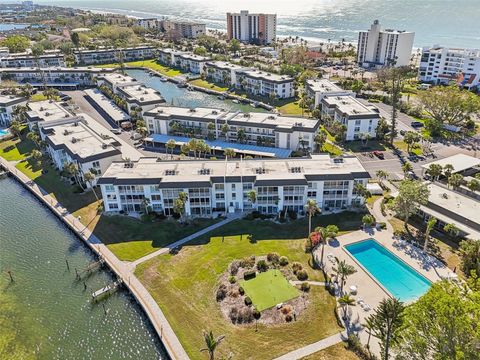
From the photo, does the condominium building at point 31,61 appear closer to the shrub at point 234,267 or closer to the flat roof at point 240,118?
the flat roof at point 240,118

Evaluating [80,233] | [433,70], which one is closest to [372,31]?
[433,70]

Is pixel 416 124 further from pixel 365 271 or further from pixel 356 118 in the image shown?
pixel 365 271

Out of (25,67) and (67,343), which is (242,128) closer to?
(67,343)

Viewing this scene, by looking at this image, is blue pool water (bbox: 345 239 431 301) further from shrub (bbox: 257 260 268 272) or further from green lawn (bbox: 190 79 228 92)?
green lawn (bbox: 190 79 228 92)

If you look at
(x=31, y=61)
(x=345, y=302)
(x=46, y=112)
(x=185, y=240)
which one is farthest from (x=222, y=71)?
(x=345, y=302)

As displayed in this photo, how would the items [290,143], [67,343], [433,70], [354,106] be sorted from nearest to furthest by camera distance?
[67,343], [290,143], [354,106], [433,70]

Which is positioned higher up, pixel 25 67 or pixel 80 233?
pixel 25 67

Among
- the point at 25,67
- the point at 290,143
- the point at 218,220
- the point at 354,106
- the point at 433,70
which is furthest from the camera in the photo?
the point at 25,67
